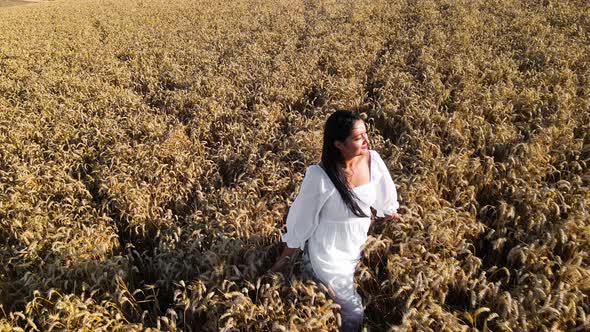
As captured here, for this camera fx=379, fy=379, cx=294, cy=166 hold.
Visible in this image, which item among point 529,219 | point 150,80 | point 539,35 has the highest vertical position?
point 539,35

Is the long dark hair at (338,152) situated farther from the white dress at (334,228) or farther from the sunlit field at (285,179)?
the sunlit field at (285,179)

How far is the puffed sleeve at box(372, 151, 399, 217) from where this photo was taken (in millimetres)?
3498

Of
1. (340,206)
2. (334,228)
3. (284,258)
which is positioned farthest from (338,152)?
(284,258)

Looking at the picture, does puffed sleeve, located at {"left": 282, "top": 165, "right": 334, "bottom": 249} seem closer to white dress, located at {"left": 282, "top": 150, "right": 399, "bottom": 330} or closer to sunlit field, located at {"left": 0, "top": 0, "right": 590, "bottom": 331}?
white dress, located at {"left": 282, "top": 150, "right": 399, "bottom": 330}

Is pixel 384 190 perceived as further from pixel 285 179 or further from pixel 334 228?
pixel 285 179

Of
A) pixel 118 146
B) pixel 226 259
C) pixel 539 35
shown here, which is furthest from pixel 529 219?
pixel 539 35

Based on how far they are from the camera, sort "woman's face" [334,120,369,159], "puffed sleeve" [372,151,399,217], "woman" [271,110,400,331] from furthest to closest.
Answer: "puffed sleeve" [372,151,399,217] < "woman" [271,110,400,331] < "woman's face" [334,120,369,159]

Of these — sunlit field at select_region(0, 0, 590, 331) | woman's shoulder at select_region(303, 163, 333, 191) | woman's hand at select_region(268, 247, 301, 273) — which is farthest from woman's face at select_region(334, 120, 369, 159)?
sunlit field at select_region(0, 0, 590, 331)

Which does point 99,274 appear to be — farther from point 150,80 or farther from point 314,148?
point 150,80

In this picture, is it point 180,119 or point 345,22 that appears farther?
point 345,22

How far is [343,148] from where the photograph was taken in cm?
303

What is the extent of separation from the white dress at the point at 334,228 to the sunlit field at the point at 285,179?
8.1 inches

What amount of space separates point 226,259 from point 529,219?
3436 mm

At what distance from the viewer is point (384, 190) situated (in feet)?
12.0
